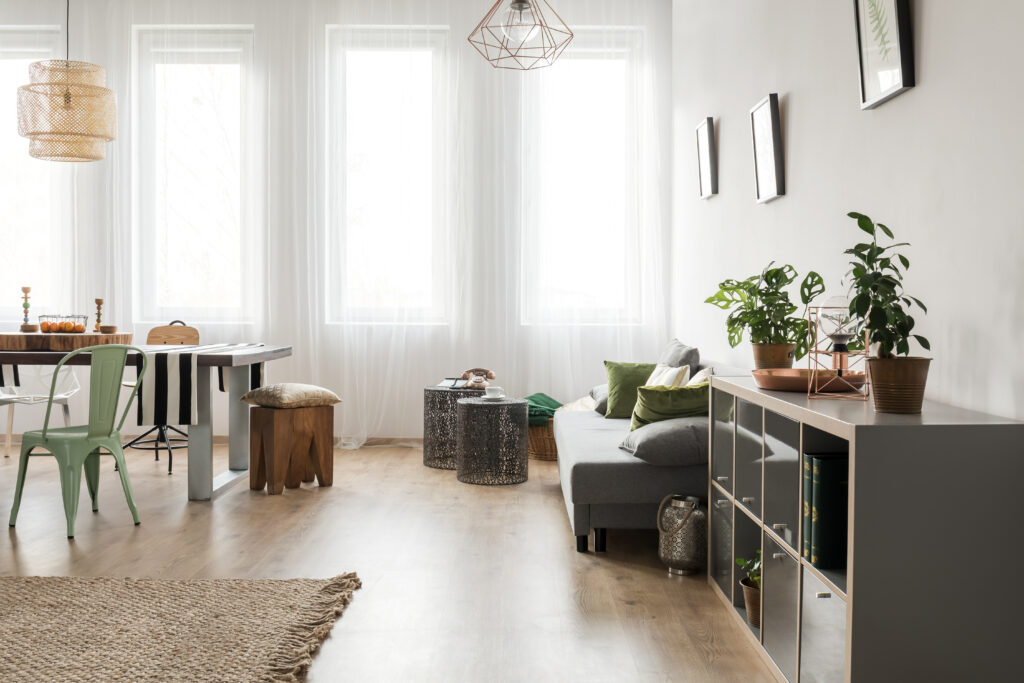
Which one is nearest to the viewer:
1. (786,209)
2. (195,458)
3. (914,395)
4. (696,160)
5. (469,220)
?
(914,395)

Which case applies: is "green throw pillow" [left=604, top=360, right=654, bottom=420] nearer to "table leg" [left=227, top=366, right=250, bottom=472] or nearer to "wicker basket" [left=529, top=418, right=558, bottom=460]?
"wicker basket" [left=529, top=418, right=558, bottom=460]

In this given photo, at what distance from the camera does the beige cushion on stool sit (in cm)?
418

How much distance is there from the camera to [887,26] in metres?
2.38

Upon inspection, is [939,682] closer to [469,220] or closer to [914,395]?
[914,395]

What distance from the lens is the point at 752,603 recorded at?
2.35 metres

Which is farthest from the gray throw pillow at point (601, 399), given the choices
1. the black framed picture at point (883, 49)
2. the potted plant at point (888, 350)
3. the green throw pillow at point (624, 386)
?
the potted plant at point (888, 350)

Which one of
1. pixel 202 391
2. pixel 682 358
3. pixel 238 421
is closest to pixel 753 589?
pixel 682 358

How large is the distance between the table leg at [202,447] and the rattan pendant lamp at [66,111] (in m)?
1.52

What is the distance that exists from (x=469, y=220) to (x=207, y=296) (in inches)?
75.8

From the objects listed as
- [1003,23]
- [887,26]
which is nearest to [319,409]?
[887,26]

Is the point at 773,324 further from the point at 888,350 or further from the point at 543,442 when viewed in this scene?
the point at 543,442

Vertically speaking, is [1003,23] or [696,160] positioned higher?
[696,160]

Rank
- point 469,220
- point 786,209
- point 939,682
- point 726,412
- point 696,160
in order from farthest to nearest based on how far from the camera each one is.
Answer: point 469,220 < point 696,160 < point 786,209 < point 726,412 < point 939,682

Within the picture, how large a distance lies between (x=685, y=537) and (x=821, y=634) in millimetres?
1124
